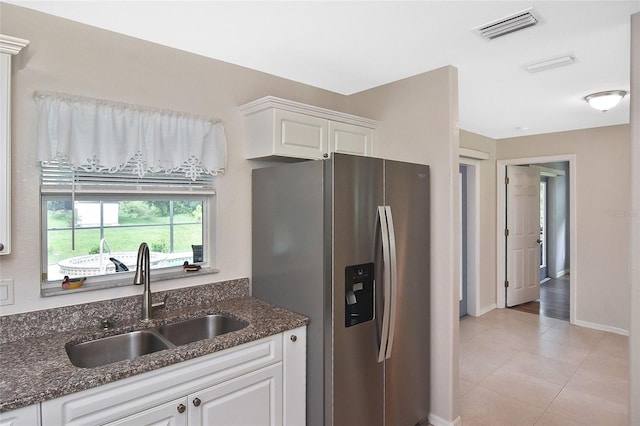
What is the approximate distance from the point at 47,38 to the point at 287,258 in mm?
1679

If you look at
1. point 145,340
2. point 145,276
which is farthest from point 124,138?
point 145,340

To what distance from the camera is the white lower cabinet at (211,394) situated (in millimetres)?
1487

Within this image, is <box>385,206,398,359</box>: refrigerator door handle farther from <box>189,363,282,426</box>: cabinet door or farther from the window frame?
the window frame

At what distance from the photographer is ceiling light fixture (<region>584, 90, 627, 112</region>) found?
10.3ft

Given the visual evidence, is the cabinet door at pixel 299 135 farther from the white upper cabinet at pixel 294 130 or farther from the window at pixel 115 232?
the window at pixel 115 232

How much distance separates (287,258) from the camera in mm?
2336

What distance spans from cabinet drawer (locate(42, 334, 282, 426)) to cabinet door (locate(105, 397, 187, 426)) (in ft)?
0.07

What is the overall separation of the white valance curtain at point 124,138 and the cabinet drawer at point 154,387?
3.64 feet

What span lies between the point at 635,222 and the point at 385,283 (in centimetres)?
129

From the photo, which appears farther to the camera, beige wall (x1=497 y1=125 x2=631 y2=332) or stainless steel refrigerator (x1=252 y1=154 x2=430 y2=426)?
beige wall (x1=497 y1=125 x2=631 y2=332)

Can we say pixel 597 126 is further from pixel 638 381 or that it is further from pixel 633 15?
pixel 638 381

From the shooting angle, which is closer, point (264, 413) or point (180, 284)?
point (264, 413)

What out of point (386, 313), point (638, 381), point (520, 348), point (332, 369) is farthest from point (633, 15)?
point (520, 348)

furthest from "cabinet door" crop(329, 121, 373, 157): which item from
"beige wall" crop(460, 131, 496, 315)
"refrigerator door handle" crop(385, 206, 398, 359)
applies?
"beige wall" crop(460, 131, 496, 315)
